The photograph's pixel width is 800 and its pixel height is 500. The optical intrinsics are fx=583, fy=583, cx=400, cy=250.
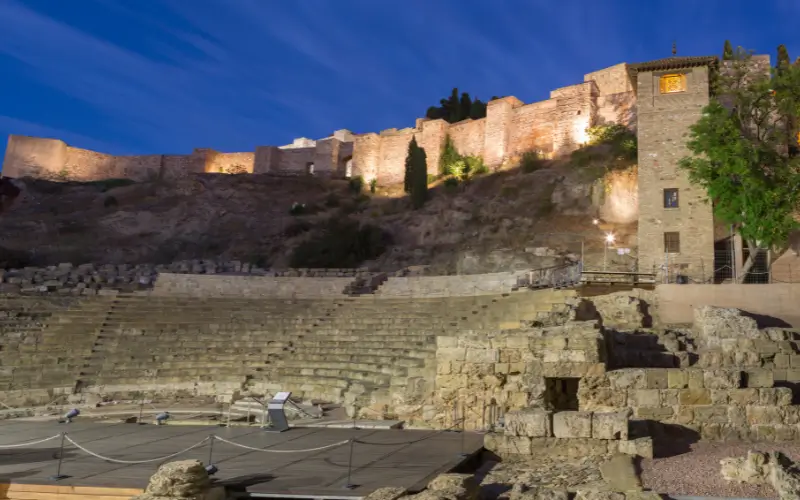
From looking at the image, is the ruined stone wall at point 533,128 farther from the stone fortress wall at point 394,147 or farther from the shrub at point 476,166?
the shrub at point 476,166

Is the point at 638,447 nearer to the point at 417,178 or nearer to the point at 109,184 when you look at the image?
the point at 417,178

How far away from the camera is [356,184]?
2071 inches

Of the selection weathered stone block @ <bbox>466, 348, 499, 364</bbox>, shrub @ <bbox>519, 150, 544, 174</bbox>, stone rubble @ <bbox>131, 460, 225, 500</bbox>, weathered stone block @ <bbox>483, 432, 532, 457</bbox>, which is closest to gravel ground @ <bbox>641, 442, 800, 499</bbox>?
weathered stone block @ <bbox>483, 432, 532, 457</bbox>

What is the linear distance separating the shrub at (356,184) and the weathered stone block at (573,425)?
4464cm

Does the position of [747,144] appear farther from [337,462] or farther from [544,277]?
[337,462]

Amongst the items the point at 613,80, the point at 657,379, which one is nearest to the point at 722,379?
the point at 657,379

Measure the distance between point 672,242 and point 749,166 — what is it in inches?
154

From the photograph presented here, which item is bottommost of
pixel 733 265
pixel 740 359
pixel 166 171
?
pixel 740 359

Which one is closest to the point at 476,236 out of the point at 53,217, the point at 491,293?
the point at 491,293

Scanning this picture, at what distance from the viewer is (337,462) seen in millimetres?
7332

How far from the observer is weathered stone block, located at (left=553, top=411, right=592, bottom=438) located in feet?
26.0

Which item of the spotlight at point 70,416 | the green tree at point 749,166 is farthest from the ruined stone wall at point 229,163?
the spotlight at point 70,416

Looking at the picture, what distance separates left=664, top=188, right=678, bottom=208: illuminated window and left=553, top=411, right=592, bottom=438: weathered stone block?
1704 centimetres

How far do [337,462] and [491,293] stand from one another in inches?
596
